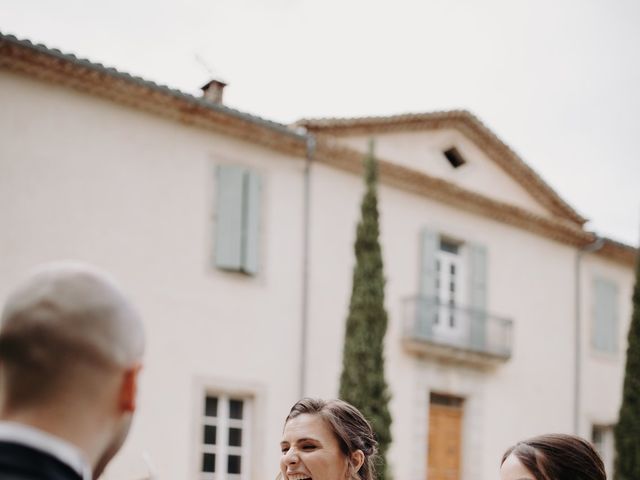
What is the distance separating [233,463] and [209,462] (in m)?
0.45

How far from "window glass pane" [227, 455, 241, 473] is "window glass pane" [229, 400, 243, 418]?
565 millimetres

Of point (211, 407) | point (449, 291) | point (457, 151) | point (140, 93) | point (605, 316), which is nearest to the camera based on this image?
point (140, 93)

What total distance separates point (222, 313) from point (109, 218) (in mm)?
2155

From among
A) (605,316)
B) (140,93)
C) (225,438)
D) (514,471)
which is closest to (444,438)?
(225,438)

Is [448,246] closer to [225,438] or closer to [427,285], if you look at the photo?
[427,285]

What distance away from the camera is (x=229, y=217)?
14.5m

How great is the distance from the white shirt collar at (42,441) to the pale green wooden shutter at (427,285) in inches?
607

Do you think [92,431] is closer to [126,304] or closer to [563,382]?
[126,304]

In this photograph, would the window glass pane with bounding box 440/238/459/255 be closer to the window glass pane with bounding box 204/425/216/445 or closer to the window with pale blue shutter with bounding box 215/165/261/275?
the window with pale blue shutter with bounding box 215/165/261/275

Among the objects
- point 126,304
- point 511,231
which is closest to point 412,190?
point 511,231

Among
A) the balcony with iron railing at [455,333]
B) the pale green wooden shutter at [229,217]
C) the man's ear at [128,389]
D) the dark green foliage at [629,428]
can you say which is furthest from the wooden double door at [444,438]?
the man's ear at [128,389]

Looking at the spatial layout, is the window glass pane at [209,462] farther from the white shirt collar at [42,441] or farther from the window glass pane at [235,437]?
the white shirt collar at [42,441]

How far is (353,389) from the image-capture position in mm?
14703

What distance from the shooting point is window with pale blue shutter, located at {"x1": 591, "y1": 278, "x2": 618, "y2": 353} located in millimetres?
20906
